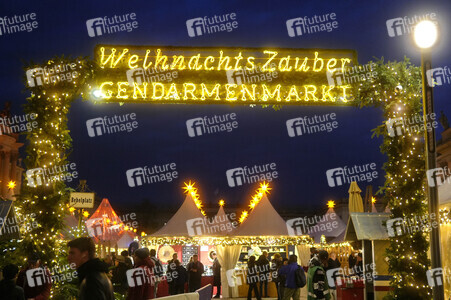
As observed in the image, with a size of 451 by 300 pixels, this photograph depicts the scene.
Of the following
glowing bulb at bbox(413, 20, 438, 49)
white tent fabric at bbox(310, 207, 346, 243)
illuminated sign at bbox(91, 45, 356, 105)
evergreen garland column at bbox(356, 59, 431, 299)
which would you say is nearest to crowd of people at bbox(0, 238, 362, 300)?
evergreen garland column at bbox(356, 59, 431, 299)

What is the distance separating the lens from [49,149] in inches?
465

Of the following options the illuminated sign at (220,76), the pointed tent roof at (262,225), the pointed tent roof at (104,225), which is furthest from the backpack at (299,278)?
the pointed tent roof at (104,225)

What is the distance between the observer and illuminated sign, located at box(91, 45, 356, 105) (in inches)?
518

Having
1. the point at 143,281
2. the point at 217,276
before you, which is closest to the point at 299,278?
the point at 143,281

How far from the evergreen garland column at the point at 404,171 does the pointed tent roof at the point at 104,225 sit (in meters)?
17.5

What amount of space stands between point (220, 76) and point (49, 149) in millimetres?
4403

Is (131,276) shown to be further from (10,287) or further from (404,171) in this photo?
(404,171)

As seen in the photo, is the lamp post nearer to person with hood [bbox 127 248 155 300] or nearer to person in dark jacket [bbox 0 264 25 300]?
person with hood [bbox 127 248 155 300]

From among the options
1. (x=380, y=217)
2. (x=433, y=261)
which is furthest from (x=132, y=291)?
(x=380, y=217)

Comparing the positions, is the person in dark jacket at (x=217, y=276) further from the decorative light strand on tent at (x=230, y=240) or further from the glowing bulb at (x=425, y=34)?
the glowing bulb at (x=425, y=34)

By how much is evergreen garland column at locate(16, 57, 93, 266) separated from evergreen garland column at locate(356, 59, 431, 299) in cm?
708

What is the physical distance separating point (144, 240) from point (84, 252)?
65.5 ft

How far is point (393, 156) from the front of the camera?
490 inches

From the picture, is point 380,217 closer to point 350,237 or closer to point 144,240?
point 350,237
